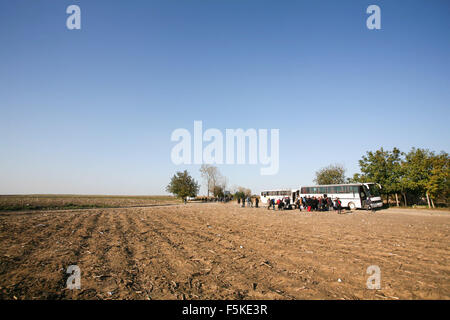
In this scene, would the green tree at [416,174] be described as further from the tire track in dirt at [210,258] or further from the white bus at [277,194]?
the tire track in dirt at [210,258]

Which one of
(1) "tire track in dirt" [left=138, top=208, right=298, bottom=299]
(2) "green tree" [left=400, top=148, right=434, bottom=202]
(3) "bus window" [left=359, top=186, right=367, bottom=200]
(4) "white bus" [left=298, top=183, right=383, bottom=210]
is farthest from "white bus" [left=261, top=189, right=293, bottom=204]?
(1) "tire track in dirt" [left=138, top=208, right=298, bottom=299]

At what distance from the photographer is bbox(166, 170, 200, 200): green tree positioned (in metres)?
71.5

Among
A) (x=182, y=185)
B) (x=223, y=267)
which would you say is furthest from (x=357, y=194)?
(x=182, y=185)

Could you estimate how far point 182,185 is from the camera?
7244 cm

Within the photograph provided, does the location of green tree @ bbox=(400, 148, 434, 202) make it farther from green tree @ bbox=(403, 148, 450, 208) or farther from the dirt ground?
the dirt ground

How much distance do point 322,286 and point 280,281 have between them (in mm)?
887

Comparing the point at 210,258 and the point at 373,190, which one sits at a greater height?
the point at 373,190

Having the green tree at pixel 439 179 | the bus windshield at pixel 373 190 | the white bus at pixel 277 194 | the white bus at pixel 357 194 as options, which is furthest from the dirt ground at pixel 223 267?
the white bus at pixel 277 194

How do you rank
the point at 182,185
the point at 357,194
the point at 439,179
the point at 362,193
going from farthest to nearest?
1. the point at 182,185
2. the point at 439,179
3. the point at 362,193
4. the point at 357,194

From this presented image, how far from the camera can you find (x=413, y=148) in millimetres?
36938

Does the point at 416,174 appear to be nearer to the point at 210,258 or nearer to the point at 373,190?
the point at 373,190
